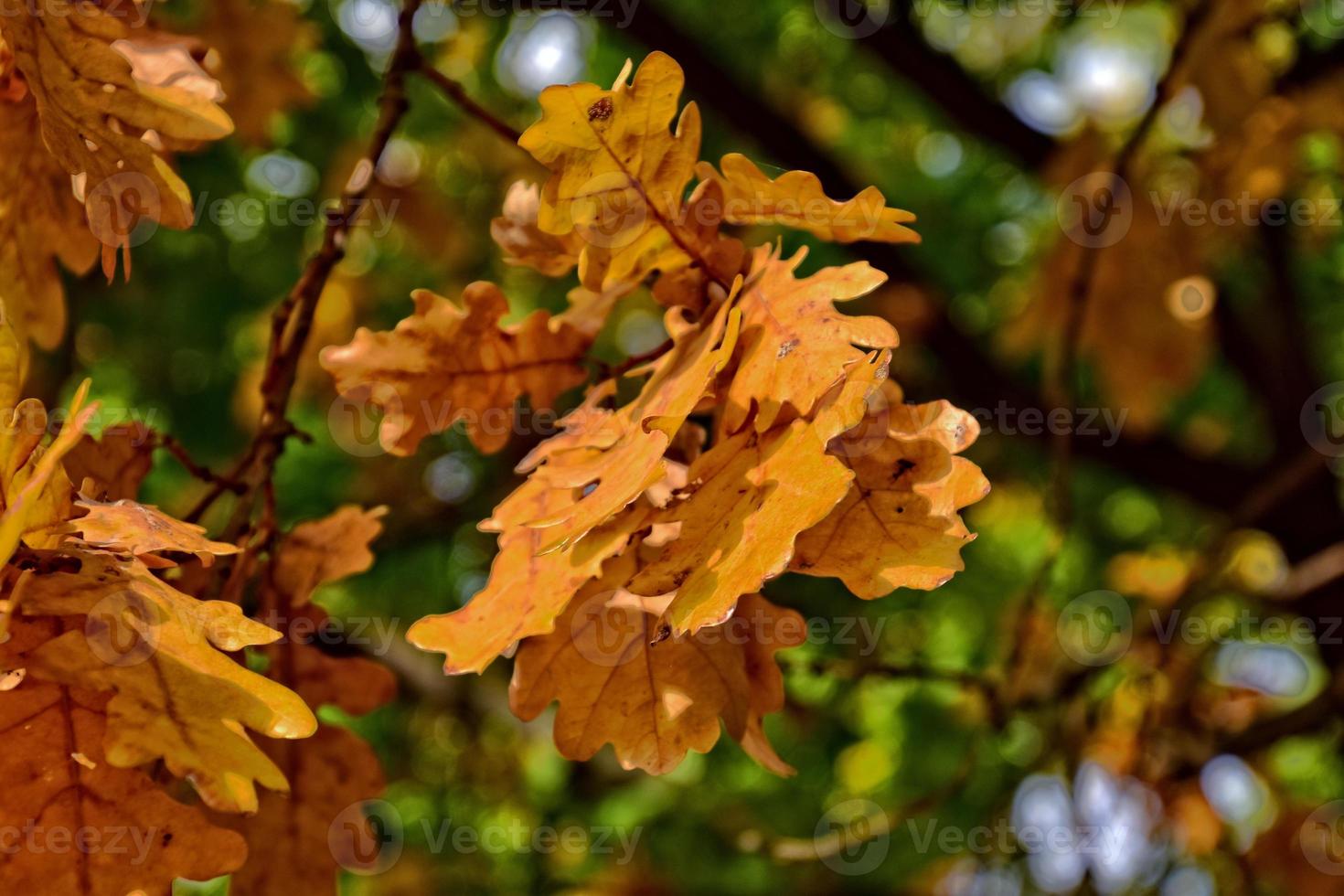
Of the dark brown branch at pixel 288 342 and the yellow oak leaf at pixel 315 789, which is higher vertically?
the dark brown branch at pixel 288 342

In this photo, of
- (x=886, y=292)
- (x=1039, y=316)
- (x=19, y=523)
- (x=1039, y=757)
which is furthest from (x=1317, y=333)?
(x=19, y=523)

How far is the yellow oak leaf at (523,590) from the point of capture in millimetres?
967

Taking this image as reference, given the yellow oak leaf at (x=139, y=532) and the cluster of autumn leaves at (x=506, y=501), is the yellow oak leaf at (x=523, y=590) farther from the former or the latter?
the yellow oak leaf at (x=139, y=532)

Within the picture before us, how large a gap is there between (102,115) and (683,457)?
23.0 inches

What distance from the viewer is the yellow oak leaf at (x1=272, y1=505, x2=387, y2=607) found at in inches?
49.8

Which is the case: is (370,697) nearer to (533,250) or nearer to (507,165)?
(533,250)

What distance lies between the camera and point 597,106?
1.03 meters
